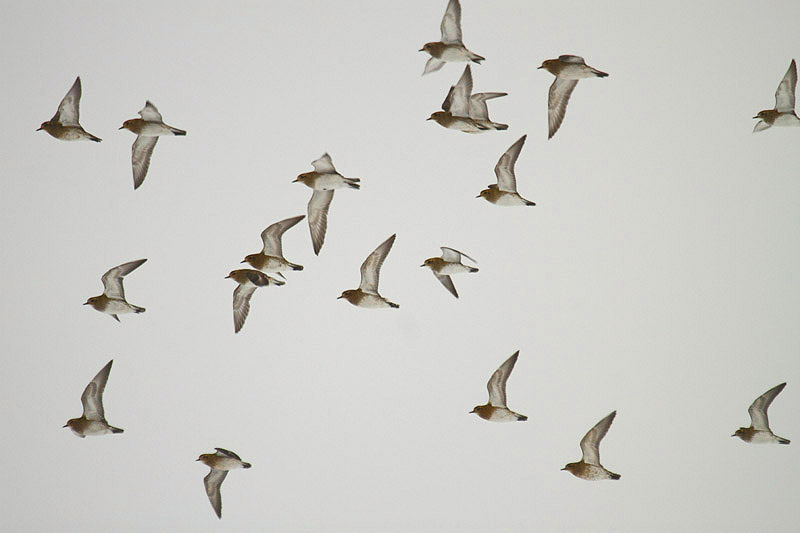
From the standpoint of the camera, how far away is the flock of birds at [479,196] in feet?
42.2

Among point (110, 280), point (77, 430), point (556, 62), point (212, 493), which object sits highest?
point (556, 62)

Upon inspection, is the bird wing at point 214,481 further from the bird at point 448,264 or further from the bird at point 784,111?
the bird at point 784,111

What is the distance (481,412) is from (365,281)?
2358 millimetres

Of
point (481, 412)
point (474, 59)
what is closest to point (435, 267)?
point (481, 412)

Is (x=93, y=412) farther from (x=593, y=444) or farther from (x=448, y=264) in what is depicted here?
(x=593, y=444)

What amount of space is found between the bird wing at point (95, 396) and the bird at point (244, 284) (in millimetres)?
1870

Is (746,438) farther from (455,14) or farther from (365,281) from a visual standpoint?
(455,14)

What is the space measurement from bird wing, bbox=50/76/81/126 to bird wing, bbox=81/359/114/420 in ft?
10.9

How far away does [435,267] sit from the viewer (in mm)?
14055

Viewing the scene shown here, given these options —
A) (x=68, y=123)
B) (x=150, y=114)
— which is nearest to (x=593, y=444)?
(x=150, y=114)

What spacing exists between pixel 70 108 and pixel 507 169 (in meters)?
5.88

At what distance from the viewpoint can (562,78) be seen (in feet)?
43.5

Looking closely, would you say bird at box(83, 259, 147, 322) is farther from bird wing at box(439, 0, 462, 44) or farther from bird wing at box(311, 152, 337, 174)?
bird wing at box(439, 0, 462, 44)

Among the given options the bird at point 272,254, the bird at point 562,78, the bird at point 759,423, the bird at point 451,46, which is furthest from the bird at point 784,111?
the bird at point 272,254
